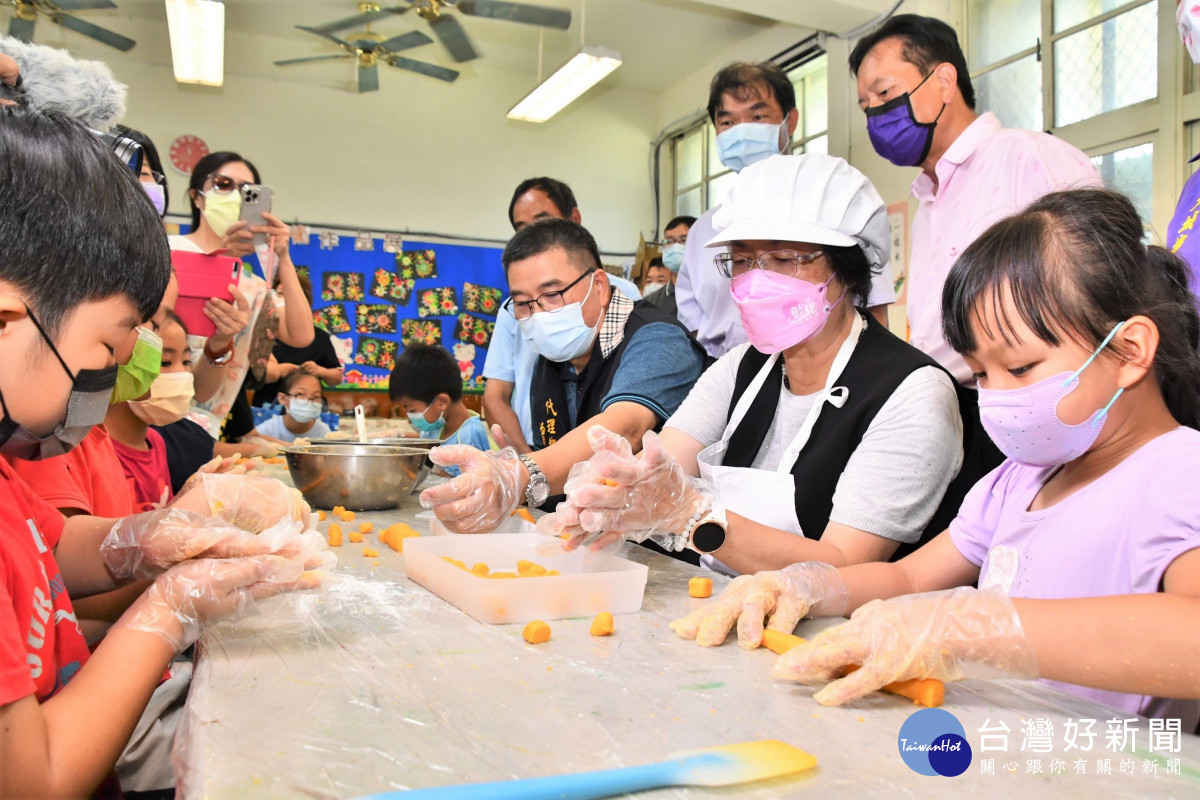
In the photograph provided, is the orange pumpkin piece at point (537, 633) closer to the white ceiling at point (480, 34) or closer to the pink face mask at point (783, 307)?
the pink face mask at point (783, 307)

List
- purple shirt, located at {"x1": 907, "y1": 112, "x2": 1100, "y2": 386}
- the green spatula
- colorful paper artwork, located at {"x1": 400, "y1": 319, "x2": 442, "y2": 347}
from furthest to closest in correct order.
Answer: colorful paper artwork, located at {"x1": 400, "y1": 319, "x2": 442, "y2": 347} < purple shirt, located at {"x1": 907, "y1": 112, "x2": 1100, "y2": 386} < the green spatula

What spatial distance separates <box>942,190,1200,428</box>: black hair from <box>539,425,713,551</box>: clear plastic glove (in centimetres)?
57

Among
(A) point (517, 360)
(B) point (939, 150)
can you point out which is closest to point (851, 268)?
(B) point (939, 150)

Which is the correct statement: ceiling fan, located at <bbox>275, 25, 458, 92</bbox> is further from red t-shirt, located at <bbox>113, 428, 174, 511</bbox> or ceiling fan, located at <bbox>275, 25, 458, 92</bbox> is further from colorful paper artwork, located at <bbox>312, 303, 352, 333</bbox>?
red t-shirt, located at <bbox>113, 428, 174, 511</bbox>

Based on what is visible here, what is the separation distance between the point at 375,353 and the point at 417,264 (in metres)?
1.06

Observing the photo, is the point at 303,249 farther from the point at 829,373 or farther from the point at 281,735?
the point at 281,735

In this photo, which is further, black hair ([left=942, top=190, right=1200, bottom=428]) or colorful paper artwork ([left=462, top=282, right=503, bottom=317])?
colorful paper artwork ([left=462, top=282, right=503, bottom=317])

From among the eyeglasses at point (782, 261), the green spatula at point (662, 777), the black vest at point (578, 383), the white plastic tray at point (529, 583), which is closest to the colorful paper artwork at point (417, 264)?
the black vest at point (578, 383)

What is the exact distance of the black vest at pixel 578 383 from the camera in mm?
2844

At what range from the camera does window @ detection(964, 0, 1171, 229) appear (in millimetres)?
4301

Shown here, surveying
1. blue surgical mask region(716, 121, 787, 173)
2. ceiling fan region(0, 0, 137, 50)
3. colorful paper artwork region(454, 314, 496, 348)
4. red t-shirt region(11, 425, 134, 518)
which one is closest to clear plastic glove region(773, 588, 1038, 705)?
red t-shirt region(11, 425, 134, 518)

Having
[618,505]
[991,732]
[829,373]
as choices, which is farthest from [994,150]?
[991,732]

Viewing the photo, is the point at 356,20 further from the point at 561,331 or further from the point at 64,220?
the point at 64,220

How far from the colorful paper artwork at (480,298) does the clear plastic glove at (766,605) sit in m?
7.83
